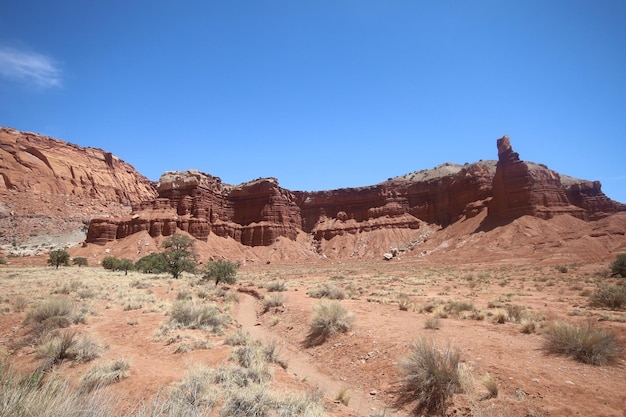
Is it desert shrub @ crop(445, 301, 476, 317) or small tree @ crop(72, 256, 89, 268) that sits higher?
small tree @ crop(72, 256, 89, 268)

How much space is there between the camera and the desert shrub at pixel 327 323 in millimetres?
11133

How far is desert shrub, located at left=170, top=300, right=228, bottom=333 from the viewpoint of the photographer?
1149 centimetres

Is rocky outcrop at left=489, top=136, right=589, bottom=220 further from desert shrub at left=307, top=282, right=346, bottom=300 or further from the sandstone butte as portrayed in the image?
desert shrub at left=307, top=282, right=346, bottom=300

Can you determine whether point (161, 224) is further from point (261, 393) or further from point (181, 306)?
point (261, 393)

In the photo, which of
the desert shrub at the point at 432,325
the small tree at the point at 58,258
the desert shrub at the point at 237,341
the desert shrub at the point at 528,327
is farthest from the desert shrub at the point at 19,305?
the small tree at the point at 58,258

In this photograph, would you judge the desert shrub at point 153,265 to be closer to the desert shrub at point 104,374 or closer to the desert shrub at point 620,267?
the desert shrub at point 104,374

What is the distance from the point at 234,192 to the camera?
273 feet

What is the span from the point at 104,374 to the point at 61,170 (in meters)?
108

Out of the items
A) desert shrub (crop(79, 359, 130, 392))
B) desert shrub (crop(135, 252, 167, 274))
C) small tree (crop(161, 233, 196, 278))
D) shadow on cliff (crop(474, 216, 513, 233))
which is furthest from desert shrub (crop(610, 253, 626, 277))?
desert shrub (crop(135, 252, 167, 274))

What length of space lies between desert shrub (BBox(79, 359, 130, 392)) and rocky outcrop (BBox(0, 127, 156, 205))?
313ft

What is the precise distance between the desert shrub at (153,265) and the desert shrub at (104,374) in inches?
1287

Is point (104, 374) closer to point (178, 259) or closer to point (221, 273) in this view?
point (221, 273)

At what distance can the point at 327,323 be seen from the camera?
11406mm

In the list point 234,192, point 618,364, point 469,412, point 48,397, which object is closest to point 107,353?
→ point 48,397
